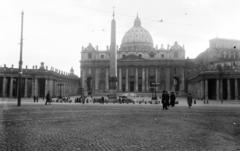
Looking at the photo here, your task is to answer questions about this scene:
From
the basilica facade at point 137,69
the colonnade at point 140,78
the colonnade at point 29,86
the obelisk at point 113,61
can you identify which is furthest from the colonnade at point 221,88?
the colonnade at point 29,86

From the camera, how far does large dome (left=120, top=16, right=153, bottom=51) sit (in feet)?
377

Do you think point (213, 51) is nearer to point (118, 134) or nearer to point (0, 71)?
point (0, 71)

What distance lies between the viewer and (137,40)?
116 m

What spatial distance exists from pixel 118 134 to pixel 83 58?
317 ft

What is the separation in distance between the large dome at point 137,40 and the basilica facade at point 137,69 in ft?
26.6

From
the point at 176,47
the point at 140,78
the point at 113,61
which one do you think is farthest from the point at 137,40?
the point at 113,61

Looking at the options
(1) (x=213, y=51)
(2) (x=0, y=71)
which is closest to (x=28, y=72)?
(2) (x=0, y=71)

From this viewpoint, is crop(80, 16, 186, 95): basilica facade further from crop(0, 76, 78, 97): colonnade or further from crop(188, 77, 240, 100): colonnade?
crop(188, 77, 240, 100): colonnade

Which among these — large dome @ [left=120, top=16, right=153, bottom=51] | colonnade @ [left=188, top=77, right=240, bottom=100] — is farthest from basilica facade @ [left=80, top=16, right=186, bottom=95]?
colonnade @ [left=188, top=77, right=240, bottom=100]

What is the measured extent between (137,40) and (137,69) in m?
20.1

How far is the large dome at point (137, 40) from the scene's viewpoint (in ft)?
377

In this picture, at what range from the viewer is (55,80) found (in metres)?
77.4

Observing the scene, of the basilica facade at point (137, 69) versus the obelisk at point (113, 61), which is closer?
the obelisk at point (113, 61)

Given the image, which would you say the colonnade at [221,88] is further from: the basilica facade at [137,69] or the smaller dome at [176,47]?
the smaller dome at [176,47]
